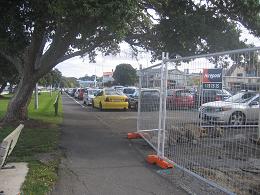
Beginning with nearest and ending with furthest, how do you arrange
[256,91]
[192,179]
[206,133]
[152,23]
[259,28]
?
[256,91] → [206,133] → [192,179] → [259,28] → [152,23]

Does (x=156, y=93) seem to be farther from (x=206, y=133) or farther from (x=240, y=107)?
(x=240, y=107)

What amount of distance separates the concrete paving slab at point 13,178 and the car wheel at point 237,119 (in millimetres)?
3488

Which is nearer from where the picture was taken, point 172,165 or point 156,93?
point 172,165

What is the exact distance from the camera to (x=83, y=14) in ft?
35.8

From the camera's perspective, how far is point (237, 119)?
6.32 meters

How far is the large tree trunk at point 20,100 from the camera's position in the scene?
17.0 meters

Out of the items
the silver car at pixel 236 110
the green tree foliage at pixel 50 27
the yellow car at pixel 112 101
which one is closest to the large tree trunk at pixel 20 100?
the green tree foliage at pixel 50 27

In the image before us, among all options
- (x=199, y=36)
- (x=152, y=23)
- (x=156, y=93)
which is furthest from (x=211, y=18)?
(x=156, y=93)

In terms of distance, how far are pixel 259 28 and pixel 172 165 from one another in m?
8.99

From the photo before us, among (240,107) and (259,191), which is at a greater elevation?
(240,107)

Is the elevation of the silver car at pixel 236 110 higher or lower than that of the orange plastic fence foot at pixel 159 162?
higher

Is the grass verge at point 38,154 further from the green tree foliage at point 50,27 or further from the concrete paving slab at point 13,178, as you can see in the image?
the green tree foliage at point 50,27

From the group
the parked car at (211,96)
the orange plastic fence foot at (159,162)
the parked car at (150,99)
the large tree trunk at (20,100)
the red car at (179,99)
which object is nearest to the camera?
the parked car at (211,96)

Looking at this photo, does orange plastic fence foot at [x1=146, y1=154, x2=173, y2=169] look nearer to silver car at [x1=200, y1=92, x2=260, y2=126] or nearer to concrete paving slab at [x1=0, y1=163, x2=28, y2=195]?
silver car at [x1=200, y1=92, x2=260, y2=126]
